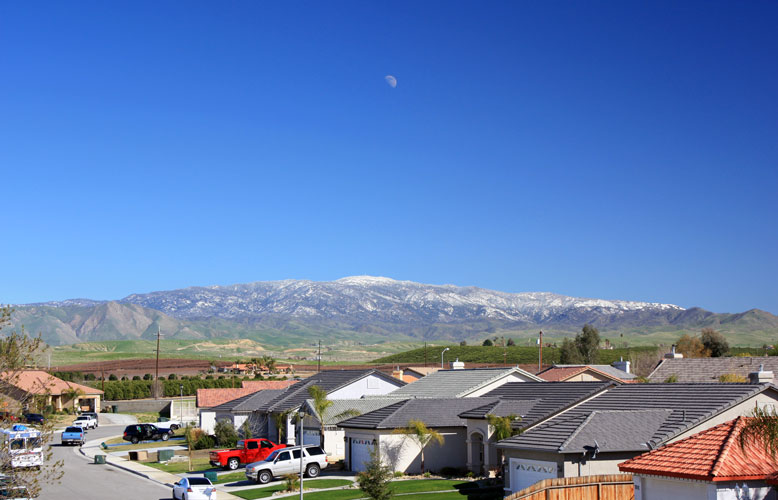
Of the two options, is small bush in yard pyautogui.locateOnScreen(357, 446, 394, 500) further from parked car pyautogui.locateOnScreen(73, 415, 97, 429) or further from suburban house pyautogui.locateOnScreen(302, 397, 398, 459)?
parked car pyautogui.locateOnScreen(73, 415, 97, 429)

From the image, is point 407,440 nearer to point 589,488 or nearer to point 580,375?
point 589,488

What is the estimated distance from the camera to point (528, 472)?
37.0 meters

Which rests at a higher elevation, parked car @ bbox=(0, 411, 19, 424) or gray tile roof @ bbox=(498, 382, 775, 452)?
parked car @ bbox=(0, 411, 19, 424)

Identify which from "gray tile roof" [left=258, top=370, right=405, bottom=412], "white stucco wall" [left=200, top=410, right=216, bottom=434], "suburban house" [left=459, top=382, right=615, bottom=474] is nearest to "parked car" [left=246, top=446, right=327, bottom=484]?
"suburban house" [left=459, top=382, right=615, bottom=474]

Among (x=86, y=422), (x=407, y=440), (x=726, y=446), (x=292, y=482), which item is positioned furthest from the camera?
(x=86, y=422)

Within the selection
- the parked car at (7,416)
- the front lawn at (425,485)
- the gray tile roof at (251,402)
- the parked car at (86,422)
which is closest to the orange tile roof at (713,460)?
the parked car at (7,416)

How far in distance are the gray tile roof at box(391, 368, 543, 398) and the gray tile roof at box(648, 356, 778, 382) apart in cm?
1405

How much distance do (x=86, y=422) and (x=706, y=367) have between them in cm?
6129

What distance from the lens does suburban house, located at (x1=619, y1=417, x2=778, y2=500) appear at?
22.3 m

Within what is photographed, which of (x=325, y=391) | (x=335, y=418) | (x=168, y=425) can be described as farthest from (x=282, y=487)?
(x=168, y=425)

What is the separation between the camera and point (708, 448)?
24.0 m

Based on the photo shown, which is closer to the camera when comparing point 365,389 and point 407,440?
point 407,440

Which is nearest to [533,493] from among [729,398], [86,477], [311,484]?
[729,398]

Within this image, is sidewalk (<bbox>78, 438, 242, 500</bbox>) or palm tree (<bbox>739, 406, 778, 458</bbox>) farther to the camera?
sidewalk (<bbox>78, 438, 242, 500</bbox>)
